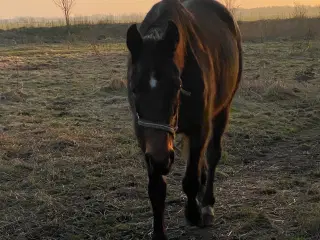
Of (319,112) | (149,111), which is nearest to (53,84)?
(319,112)

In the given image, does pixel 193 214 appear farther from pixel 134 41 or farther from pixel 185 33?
pixel 134 41

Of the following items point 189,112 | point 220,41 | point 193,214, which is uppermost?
point 220,41

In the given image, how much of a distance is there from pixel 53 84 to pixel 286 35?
22.0m

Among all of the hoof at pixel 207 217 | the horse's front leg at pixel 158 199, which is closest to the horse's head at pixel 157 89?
the horse's front leg at pixel 158 199

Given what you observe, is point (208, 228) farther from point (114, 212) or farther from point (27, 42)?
point (27, 42)

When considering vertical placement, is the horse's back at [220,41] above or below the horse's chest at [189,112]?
above

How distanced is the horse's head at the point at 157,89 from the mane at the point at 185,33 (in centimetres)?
30

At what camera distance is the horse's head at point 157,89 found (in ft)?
8.91

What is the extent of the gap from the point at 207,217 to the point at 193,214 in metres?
0.19

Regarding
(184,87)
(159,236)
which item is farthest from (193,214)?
(184,87)

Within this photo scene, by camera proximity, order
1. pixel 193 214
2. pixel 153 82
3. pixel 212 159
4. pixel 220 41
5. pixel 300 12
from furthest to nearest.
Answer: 1. pixel 300 12
2. pixel 212 159
3. pixel 220 41
4. pixel 193 214
5. pixel 153 82

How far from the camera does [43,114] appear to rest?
8711 millimetres

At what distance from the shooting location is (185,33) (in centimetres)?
344

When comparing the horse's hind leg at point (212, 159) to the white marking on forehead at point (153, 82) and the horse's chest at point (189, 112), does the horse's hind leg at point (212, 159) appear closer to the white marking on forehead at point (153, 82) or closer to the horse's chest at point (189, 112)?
the horse's chest at point (189, 112)
